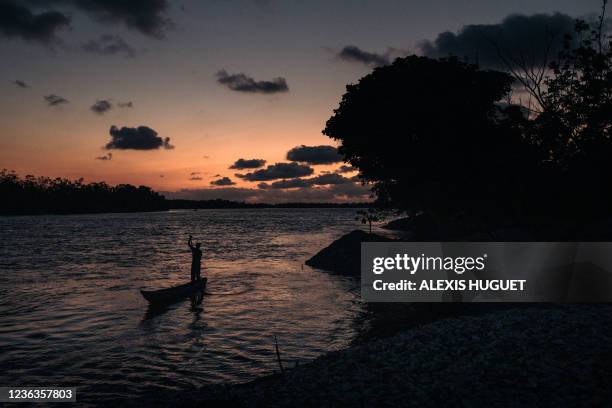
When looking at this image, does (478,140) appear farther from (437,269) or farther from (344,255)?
(344,255)

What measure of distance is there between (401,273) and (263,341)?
22.1m

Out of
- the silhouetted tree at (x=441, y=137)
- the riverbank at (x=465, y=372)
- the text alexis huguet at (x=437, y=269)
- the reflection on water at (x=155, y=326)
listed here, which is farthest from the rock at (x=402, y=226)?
the riverbank at (x=465, y=372)

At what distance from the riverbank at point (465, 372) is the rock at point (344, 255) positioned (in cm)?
2555

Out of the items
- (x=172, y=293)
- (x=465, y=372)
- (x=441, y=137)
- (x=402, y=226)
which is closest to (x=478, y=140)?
(x=441, y=137)

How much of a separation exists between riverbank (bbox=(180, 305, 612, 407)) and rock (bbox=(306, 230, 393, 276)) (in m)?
25.6

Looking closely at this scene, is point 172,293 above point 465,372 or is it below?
below

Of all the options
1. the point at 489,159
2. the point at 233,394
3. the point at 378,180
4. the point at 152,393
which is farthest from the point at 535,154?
the point at 152,393

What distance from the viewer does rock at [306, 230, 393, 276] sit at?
133 feet

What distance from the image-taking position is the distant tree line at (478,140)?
19.2 metres

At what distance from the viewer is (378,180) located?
2645cm

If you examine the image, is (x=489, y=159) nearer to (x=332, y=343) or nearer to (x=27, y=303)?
(x=332, y=343)

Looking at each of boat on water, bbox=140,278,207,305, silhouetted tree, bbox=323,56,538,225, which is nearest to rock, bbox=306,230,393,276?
boat on water, bbox=140,278,207,305

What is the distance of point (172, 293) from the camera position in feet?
87.7

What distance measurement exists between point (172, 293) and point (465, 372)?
65.1ft
